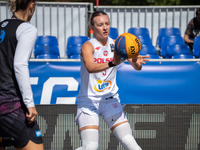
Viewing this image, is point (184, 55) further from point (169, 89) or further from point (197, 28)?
point (169, 89)

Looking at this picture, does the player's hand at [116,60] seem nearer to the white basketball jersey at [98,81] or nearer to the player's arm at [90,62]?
the player's arm at [90,62]

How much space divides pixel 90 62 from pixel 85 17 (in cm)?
645

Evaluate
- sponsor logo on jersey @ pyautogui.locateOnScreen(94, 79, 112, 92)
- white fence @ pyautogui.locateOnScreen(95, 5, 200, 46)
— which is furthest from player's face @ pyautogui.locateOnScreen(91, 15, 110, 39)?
white fence @ pyautogui.locateOnScreen(95, 5, 200, 46)

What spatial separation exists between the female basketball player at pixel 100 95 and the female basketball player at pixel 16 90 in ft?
2.73

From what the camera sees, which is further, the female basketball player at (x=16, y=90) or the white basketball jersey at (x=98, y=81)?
the white basketball jersey at (x=98, y=81)

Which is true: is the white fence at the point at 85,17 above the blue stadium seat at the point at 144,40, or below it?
above

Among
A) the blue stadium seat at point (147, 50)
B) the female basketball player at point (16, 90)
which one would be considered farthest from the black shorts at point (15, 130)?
the blue stadium seat at point (147, 50)

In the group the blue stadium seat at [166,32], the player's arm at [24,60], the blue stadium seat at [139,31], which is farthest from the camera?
the blue stadium seat at [166,32]

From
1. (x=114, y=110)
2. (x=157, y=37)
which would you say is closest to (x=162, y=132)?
(x=114, y=110)

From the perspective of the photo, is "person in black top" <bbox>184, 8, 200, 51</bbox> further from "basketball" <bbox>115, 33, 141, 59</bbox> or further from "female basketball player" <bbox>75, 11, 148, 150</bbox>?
"basketball" <bbox>115, 33, 141, 59</bbox>

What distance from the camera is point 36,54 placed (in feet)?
24.9

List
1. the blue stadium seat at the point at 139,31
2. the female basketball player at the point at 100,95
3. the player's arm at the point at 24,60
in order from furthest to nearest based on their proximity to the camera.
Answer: the blue stadium seat at the point at 139,31, the female basketball player at the point at 100,95, the player's arm at the point at 24,60

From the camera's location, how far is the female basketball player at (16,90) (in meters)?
2.23

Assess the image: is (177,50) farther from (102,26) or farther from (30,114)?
(30,114)
